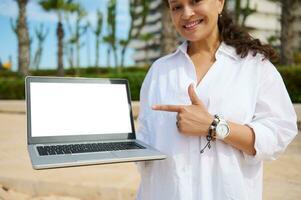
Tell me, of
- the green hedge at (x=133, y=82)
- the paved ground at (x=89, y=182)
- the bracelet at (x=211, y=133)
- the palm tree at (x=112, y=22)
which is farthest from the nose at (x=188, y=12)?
the palm tree at (x=112, y=22)

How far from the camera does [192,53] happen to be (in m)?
1.52

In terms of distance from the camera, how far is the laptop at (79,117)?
1.52m

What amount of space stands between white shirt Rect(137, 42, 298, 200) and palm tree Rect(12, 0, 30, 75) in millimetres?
14780

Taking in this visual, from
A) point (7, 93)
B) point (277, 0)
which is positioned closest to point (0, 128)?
point (7, 93)

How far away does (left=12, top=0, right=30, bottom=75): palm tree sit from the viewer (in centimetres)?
1509

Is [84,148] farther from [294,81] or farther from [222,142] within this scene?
[294,81]

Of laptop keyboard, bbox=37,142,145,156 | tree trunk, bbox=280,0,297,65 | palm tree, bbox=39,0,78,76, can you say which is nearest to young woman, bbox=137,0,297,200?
laptop keyboard, bbox=37,142,145,156

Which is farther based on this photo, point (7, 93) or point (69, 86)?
point (7, 93)

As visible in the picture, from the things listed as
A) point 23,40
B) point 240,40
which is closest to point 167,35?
point 23,40

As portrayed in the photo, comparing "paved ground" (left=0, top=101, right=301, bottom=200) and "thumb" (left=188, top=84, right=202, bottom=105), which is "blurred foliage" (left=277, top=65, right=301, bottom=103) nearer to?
"paved ground" (left=0, top=101, right=301, bottom=200)

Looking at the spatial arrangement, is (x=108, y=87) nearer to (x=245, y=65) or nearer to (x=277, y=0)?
(x=245, y=65)

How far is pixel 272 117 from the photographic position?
4.32 ft

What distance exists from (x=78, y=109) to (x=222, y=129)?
0.79m

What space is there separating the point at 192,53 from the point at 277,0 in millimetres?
12025
